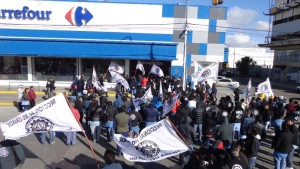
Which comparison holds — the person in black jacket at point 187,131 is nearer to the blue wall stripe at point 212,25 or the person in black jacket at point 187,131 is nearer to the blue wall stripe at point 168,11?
the blue wall stripe at point 168,11

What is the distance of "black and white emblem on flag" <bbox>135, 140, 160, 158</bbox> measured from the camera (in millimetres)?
6129

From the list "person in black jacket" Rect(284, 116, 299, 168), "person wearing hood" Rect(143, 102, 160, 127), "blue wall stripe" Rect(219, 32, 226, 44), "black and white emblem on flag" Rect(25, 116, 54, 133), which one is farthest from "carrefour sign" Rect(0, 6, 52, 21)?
"person in black jacket" Rect(284, 116, 299, 168)

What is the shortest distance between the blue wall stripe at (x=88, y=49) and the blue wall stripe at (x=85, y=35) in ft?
5.81

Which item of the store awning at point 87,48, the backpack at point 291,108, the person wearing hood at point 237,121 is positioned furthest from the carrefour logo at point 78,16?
the backpack at point 291,108

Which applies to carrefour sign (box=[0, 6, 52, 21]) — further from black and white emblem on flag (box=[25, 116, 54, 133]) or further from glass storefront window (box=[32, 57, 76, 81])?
black and white emblem on flag (box=[25, 116, 54, 133])

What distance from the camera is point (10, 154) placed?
234 inches

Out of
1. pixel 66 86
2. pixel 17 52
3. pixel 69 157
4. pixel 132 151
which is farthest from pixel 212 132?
pixel 17 52

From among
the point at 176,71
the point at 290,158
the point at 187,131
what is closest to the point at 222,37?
the point at 176,71

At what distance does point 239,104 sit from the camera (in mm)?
10156

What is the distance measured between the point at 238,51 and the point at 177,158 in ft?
245

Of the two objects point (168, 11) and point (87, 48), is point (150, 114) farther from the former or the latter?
point (168, 11)

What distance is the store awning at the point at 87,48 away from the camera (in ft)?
71.5

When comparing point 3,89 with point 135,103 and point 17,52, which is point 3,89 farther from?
point 135,103

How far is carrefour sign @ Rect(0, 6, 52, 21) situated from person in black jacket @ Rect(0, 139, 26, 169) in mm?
19685
